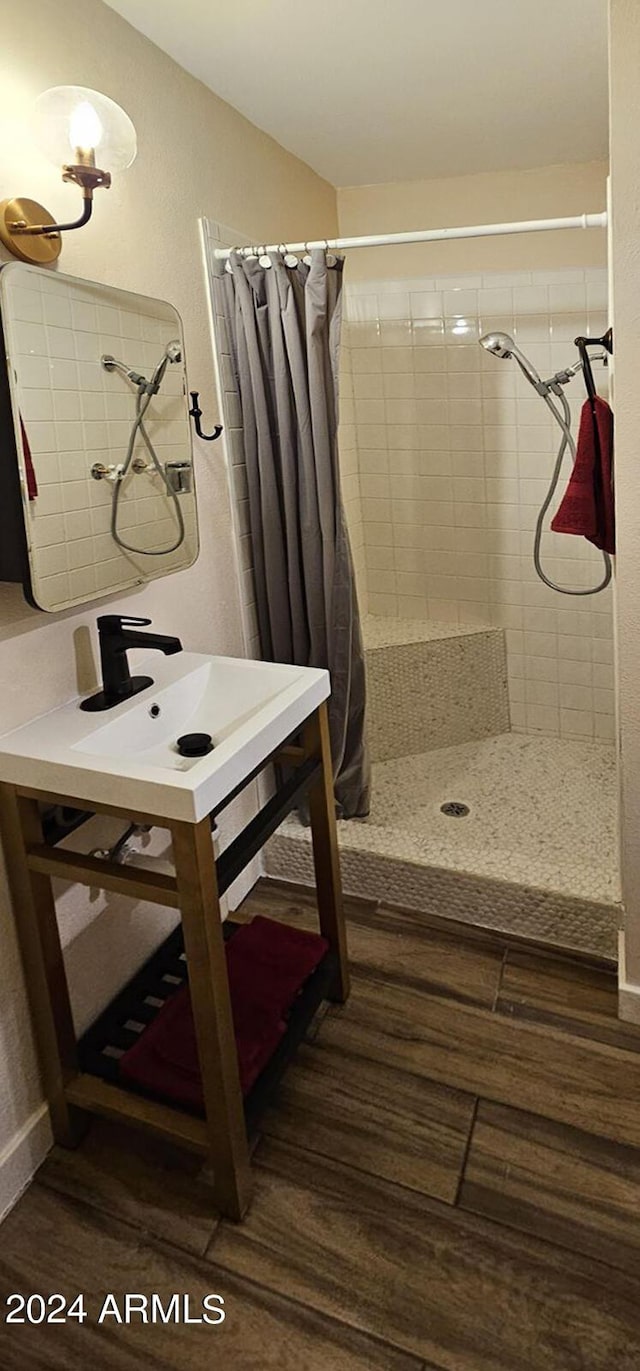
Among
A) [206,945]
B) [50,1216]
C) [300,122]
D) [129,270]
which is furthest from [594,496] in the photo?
[50,1216]

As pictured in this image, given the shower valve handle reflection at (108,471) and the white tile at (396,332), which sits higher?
the white tile at (396,332)

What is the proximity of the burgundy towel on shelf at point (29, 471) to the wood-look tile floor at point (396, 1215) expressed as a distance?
130cm

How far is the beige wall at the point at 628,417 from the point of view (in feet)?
4.82

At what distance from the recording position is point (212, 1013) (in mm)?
1376

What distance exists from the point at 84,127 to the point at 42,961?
4.83 ft

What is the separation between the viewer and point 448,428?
10.0ft

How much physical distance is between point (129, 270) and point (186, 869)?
4.25 feet

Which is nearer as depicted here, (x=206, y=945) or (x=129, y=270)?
(x=206, y=945)

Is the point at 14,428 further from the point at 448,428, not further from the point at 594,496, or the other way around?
the point at 448,428

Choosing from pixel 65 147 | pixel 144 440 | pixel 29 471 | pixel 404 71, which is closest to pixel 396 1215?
pixel 29 471

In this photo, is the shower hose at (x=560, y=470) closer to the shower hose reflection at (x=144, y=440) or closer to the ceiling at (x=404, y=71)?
the ceiling at (x=404, y=71)

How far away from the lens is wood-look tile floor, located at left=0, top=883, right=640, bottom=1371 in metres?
1.29

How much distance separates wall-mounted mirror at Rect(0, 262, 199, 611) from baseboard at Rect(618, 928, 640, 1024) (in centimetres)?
139

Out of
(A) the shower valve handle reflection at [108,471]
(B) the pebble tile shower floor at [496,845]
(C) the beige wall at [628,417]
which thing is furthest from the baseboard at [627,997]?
(A) the shower valve handle reflection at [108,471]
